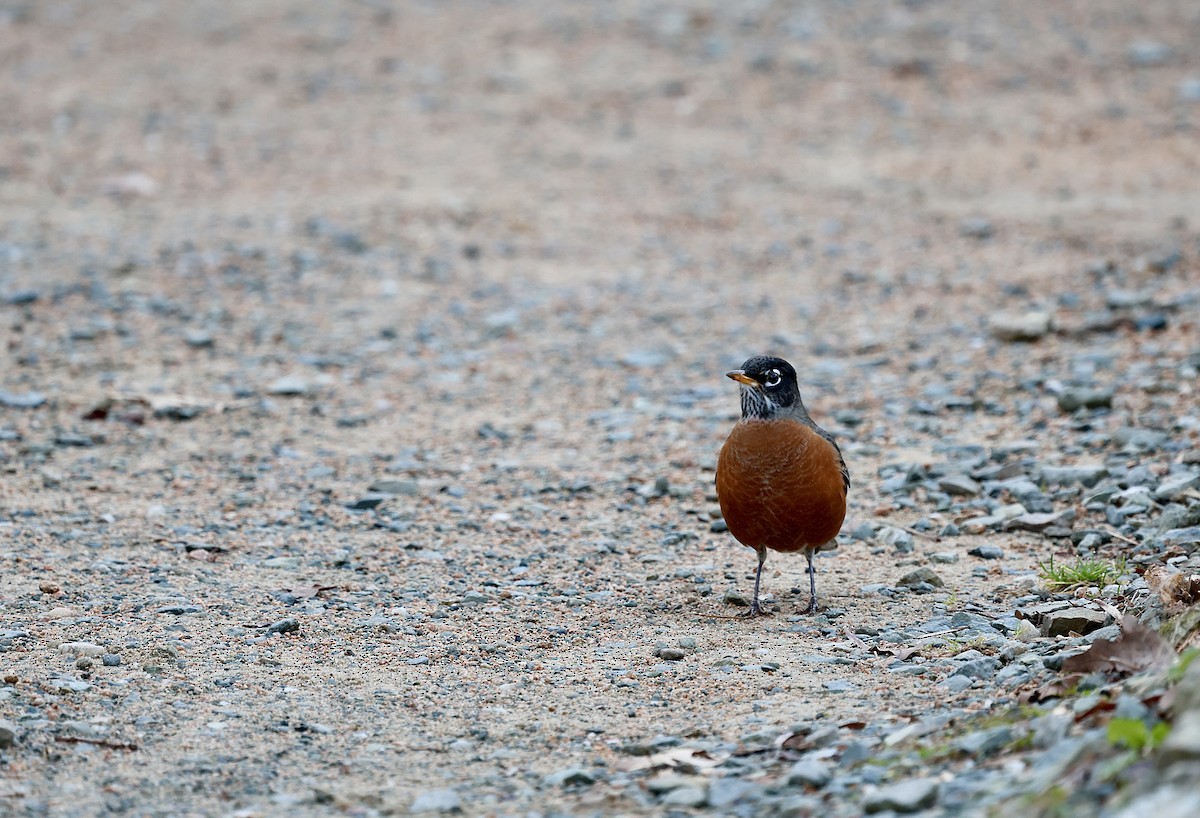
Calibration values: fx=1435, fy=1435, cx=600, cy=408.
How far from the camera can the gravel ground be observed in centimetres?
459

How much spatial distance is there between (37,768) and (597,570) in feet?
9.84

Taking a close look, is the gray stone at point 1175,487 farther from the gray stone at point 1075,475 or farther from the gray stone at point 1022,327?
the gray stone at point 1022,327

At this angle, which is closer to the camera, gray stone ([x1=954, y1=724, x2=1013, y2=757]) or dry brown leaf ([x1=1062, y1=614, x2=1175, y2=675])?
gray stone ([x1=954, y1=724, x2=1013, y2=757])

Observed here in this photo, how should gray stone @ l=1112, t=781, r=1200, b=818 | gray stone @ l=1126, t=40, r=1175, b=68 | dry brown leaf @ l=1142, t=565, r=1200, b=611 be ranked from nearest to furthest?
gray stone @ l=1112, t=781, r=1200, b=818 < dry brown leaf @ l=1142, t=565, r=1200, b=611 < gray stone @ l=1126, t=40, r=1175, b=68

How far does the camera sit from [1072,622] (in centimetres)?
533

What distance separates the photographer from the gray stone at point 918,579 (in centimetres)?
639

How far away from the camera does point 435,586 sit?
6.61 metres

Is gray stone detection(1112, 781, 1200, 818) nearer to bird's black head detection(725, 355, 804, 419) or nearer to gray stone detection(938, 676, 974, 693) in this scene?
gray stone detection(938, 676, 974, 693)

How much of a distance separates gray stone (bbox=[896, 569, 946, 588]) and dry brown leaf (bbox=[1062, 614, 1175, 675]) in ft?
5.90

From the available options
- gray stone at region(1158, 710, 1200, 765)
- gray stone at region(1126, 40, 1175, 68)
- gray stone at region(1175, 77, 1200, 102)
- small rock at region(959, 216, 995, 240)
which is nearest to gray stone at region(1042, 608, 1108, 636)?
gray stone at region(1158, 710, 1200, 765)

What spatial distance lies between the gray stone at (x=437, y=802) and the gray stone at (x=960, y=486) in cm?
417

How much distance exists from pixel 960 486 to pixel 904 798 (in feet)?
13.5

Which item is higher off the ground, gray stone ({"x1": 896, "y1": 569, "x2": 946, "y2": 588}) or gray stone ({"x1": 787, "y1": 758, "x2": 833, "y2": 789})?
gray stone ({"x1": 787, "y1": 758, "x2": 833, "y2": 789})

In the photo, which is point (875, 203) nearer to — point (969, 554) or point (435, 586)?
point (969, 554)
